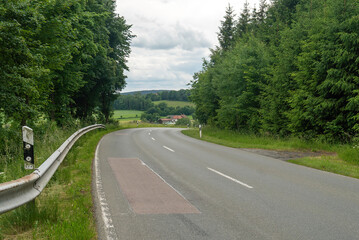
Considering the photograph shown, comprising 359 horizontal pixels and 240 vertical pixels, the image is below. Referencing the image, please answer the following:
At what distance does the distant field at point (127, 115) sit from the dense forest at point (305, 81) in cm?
7069

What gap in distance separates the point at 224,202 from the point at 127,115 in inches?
3949

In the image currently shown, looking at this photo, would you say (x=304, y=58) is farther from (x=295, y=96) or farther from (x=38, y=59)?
(x=38, y=59)

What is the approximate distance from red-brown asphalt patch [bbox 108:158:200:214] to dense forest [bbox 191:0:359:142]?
10.0m

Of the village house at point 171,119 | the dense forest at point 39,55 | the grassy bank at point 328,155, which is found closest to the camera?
the dense forest at point 39,55

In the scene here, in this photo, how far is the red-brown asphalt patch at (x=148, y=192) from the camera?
225 inches

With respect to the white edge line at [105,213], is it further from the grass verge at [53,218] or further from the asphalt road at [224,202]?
the grass verge at [53,218]

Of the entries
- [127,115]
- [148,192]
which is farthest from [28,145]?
[127,115]

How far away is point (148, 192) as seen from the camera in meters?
6.97

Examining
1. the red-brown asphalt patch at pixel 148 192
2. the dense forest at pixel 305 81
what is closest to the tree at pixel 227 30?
the dense forest at pixel 305 81

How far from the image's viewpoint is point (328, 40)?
1562cm

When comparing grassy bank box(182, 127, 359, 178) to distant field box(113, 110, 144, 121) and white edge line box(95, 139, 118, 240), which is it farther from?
distant field box(113, 110, 144, 121)

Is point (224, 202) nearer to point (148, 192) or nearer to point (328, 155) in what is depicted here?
point (148, 192)

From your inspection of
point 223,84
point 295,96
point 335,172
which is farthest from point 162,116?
point 335,172

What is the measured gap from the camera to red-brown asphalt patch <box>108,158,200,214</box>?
5727 millimetres
